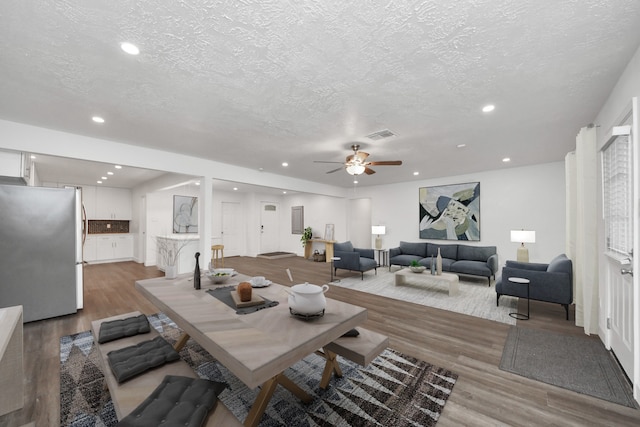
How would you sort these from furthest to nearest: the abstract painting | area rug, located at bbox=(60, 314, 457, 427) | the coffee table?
1. the abstract painting
2. the coffee table
3. area rug, located at bbox=(60, 314, 457, 427)

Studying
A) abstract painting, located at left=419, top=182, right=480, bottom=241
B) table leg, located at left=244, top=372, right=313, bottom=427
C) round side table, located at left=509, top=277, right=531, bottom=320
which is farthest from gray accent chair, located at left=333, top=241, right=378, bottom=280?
table leg, located at left=244, top=372, right=313, bottom=427

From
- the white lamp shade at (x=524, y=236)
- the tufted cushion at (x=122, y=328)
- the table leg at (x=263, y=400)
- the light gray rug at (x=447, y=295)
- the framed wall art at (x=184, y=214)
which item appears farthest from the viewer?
the framed wall art at (x=184, y=214)

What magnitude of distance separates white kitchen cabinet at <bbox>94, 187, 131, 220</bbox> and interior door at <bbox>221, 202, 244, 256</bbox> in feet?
9.77

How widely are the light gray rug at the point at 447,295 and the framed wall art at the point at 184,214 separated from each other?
5114mm

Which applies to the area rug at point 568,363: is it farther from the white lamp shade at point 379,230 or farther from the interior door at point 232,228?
the interior door at point 232,228

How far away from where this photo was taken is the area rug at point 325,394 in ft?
5.64

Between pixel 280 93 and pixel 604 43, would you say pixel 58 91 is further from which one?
pixel 604 43

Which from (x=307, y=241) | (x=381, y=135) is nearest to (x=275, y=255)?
(x=307, y=241)

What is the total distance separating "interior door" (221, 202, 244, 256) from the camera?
30.8 feet

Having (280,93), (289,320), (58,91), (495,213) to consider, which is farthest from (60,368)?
(495,213)

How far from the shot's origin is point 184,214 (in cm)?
791

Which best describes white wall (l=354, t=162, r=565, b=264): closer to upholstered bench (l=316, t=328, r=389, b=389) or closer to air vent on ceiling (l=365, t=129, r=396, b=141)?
air vent on ceiling (l=365, t=129, r=396, b=141)

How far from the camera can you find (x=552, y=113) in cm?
289

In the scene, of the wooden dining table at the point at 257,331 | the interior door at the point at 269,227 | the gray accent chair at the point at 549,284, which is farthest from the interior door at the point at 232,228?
the gray accent chair at the point at 549,284
